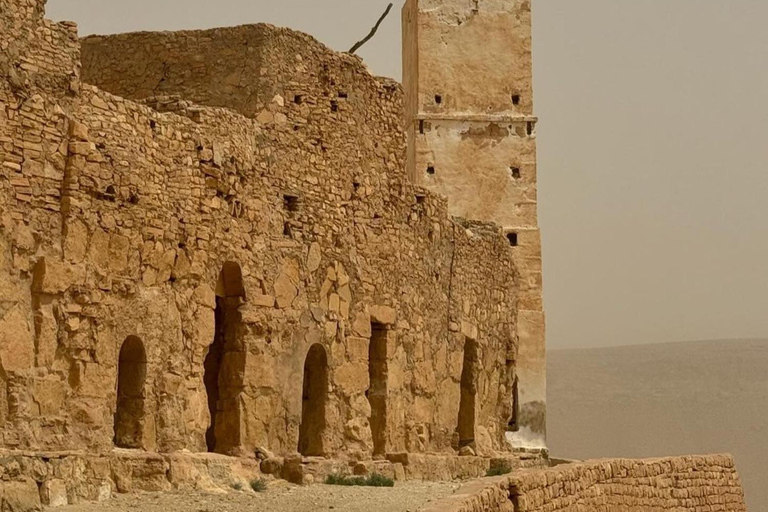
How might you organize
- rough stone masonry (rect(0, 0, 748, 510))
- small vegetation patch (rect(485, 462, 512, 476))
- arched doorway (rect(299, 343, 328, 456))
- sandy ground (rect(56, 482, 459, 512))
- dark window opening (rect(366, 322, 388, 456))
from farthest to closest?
small vegetation patch (rect(485, 462, 512, 476))
dark window opening (rect(366, 322, 388, 456))
arched doorway (rect(299, 343, 328, 456))
rough stone masonry (rect(0, 0, 748, 510))
sandy ground (rect(56, 482, 459, 512))

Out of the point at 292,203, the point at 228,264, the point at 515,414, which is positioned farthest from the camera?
the point at 515,414

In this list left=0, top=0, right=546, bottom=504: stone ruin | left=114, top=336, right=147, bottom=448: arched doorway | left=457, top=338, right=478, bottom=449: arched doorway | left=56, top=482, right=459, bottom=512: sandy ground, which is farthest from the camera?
left=457, top=338, right=478, bottom=449: arched doorway

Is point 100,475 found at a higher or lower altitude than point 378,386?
lower

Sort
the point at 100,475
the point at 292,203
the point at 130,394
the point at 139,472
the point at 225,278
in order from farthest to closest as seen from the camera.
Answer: the point at 292,203, the point at 225,278, the point at 130,394, the point at 139,472, the point at 100,475

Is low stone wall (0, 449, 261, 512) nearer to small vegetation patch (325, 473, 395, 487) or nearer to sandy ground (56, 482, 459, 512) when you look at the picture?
sandy ground (56, 482, 459, 512)

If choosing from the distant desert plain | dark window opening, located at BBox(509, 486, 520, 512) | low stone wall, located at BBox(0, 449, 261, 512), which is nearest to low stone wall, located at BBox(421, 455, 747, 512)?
dark window opening, located at BBox(509, 486, 520, 512)

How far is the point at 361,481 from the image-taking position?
15.7m

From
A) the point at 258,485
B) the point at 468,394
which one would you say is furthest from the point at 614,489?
the point at 258,485

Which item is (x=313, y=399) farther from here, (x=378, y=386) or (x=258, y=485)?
(x=258, y=485)

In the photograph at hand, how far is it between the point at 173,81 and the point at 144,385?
3.75 metres

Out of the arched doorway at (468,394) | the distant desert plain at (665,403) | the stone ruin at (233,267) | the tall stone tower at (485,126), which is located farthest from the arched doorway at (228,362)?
the distant desert plain at (665,403)

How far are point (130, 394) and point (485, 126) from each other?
17298 mm

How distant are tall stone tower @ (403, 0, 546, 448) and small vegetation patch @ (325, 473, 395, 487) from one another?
14437 mm

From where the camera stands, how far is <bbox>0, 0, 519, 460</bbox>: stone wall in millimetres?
13156
